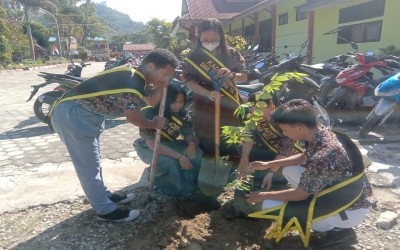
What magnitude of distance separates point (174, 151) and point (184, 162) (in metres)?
0.14

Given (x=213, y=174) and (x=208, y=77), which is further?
(x=208, y=77)

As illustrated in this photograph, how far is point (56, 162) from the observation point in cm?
391

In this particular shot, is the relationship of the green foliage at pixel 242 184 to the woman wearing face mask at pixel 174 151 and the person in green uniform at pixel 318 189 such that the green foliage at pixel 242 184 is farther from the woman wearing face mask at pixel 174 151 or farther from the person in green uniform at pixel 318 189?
the woman wearing face mask at pixel 174 151

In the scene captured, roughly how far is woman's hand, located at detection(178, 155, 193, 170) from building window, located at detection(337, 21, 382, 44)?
6.42 m

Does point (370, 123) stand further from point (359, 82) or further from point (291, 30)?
point (291, 30)

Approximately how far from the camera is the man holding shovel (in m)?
2.19

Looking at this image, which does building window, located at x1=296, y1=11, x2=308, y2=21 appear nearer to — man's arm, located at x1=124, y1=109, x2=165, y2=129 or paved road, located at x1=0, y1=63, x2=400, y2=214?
paved road, located at x1=0, y1=63, x2=400, y2=214

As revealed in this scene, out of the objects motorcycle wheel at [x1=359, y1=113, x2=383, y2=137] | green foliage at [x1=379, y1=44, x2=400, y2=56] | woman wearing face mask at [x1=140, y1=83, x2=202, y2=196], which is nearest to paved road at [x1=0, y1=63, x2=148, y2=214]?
woman wearing face mask at [x1=140, y1=83, x2=202, y2=196]

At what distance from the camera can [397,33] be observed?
7.15 metres

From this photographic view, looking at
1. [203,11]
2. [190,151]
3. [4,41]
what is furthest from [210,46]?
[4,41]

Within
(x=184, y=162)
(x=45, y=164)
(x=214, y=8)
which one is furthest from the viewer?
(x=214, y=8)

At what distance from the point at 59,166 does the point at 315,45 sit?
8.94 metres

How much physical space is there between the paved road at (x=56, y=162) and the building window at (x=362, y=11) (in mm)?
4034

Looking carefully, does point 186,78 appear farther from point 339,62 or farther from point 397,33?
point 397,33
